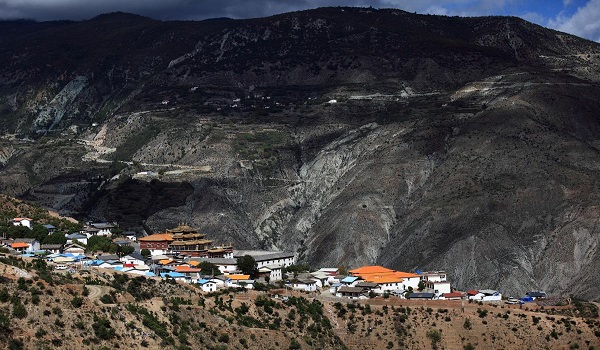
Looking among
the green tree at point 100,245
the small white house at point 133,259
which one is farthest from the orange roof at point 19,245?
the small white house at point 133,259

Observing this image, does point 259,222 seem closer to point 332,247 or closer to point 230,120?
point 332,247

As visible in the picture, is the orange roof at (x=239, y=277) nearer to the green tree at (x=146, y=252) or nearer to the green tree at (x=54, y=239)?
the green tree at (x=146, y=252)

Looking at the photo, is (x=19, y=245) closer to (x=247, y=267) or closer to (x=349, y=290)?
(x=247, y=267)

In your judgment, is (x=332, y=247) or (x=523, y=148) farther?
A: (x=523, y=148)

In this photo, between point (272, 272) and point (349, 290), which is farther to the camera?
point (272, 272)

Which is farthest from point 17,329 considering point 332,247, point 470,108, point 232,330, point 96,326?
point 470,108

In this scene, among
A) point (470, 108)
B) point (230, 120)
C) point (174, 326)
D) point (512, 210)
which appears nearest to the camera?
point (174, 326)

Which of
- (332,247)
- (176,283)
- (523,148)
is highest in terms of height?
(523,148)

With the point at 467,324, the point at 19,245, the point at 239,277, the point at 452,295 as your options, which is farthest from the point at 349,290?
the point at 19,245
